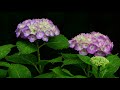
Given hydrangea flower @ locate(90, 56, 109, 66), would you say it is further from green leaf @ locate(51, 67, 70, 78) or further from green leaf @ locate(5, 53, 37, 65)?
green leaf @ locate(5, 53, 37, 65)

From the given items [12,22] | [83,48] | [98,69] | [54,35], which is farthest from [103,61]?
[12,22]

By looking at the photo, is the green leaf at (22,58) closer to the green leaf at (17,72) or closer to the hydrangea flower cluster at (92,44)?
the green leaf at (17,72)

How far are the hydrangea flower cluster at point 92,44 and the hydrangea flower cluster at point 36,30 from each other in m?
0.14

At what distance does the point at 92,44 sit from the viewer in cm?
201

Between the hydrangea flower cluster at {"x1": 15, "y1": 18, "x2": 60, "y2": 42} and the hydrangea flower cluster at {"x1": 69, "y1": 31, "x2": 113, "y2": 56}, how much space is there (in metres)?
0.14

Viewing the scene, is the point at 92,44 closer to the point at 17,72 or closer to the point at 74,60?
the point at 74,60

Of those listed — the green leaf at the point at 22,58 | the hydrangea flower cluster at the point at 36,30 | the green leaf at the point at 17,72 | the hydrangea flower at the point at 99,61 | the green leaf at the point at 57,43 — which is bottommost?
the green leaf at the point at 17,72

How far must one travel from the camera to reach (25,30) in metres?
2.05

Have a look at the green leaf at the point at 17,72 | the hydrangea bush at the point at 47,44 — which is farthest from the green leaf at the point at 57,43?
the green leaf at the point at 17,72

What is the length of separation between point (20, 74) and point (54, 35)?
325mm

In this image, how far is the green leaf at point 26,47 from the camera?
2.03m

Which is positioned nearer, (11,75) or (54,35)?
(11,75)

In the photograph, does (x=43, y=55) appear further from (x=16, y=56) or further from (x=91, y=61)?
(x=91, y=61)

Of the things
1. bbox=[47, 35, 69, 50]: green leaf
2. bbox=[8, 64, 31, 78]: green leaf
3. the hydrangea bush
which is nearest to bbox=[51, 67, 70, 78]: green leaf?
the hydrangea bush
